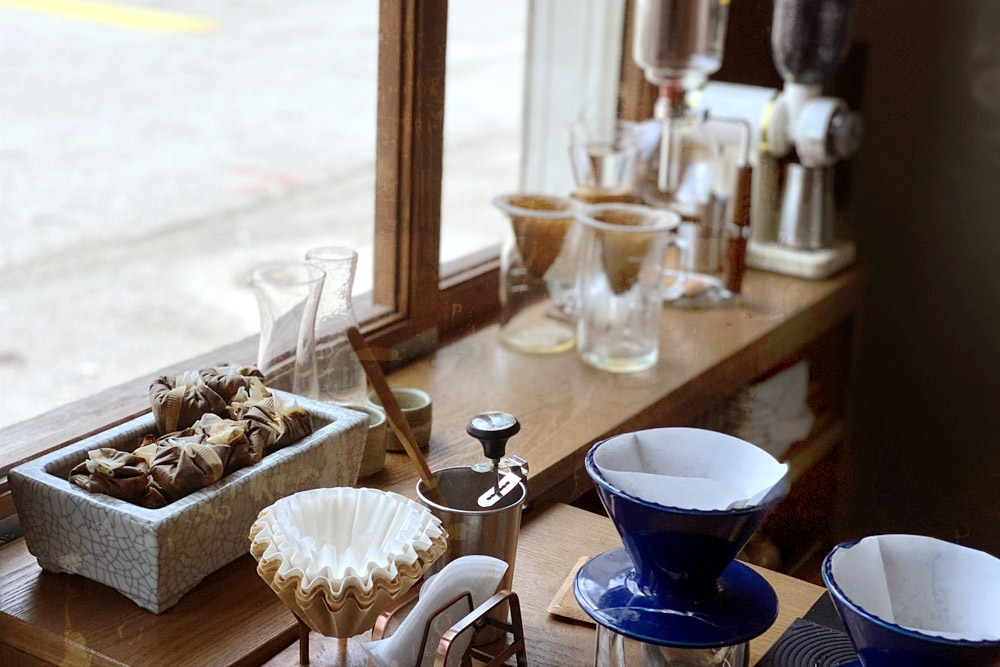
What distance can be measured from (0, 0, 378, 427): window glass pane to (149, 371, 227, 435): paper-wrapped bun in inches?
53.5

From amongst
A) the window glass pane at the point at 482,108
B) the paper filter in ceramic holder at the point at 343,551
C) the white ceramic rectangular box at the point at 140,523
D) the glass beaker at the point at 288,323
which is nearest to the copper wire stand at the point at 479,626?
the paper filter in ceramic holder at the point at 343,551

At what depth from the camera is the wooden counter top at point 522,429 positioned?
0.74 metres

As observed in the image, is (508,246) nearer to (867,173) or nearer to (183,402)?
(183,402)

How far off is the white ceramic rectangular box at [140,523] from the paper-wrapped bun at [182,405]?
2cm

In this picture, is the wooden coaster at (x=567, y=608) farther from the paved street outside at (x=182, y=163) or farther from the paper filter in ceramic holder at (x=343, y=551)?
the paved street outside at (x=182, y=163)

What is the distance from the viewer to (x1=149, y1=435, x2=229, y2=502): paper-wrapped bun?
75 centimetres

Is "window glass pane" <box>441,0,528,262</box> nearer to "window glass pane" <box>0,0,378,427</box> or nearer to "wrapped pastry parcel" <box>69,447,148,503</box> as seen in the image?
"window glass pane" <box>0,0,378,427</box>

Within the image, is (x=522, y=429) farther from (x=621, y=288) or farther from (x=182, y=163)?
(x=182, y=163)

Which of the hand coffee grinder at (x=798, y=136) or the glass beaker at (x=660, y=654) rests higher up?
the hand coffee grinder at (x=798, y=136)

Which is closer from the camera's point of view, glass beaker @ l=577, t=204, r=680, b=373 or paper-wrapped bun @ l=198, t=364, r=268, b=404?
paper-wrapped bun @ l=198, t=364, r=268, b=404

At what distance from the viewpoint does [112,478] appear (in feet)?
2.44

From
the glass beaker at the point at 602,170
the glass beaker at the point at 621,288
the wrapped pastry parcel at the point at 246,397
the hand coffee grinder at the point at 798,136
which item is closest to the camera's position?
the wrapped pastry parcel at the point at 246,397

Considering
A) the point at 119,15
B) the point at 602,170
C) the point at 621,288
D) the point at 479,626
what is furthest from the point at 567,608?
the point at 119,15

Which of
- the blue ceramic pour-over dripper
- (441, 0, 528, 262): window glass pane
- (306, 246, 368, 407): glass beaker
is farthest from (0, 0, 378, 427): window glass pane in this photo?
the blue ceramic pour-over dripper
